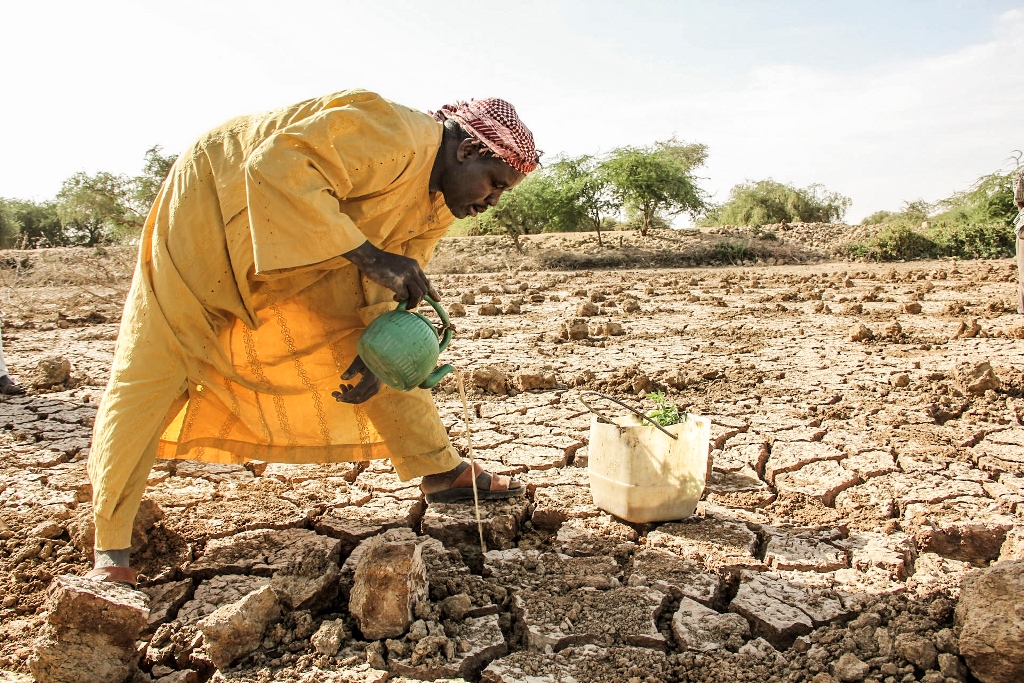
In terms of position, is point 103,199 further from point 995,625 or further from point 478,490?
point 995,625

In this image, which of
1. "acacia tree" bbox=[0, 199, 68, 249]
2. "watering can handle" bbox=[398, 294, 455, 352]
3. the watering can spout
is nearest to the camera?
"watering can handle" bbox=[398, 294, 455, 352]

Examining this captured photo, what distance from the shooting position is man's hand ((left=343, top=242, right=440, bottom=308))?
2.02 metres

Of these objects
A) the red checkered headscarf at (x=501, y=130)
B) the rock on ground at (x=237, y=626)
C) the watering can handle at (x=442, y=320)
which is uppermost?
the red checkered headscarf at (x=501, y=130)

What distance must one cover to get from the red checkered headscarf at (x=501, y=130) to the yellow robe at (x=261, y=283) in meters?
0.13

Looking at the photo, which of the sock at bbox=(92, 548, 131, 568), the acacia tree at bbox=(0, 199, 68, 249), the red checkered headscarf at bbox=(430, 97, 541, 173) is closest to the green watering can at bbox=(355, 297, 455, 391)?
the red checkered headscarf at bbox=(430, 97, 541, 173)

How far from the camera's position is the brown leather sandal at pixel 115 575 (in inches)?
77.2

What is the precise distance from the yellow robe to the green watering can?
8.6 inches

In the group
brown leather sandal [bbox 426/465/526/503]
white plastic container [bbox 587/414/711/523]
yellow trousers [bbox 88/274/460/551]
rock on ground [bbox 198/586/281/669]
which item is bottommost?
rock on ground [bbox 198/586/281/669]

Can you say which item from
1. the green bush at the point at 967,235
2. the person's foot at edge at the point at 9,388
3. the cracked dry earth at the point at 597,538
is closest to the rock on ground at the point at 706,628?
the cracked dry earth at the point at 597,538

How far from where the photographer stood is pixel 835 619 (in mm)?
1934

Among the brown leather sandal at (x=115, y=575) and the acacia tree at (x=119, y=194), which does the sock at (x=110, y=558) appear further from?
the acacia tree at (x=119, y=194)

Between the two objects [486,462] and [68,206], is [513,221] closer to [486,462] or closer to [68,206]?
[68,206]

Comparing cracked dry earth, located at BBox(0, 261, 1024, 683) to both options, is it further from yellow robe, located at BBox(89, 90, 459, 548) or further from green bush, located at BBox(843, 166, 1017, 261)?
green bush, located at BBox(843, 166, 1017, 261)

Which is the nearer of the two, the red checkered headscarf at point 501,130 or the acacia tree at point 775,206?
the red checkered headscarf at point 501,130
